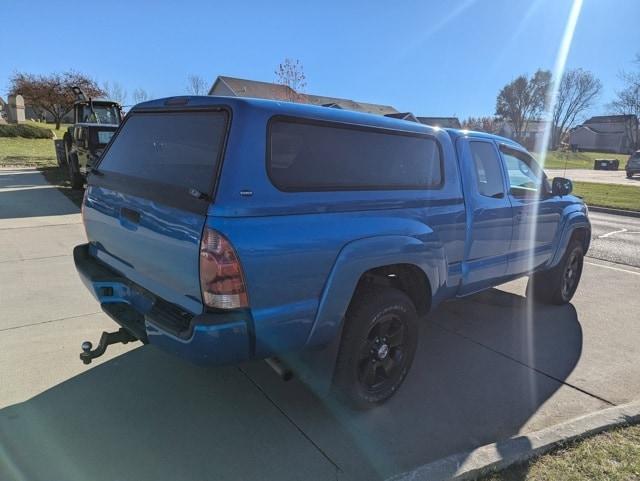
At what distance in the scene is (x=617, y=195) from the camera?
18.0 meters

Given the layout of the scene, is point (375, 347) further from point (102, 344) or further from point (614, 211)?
point (614, 211)

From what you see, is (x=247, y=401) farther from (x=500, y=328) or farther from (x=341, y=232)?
(x=500, y=328)

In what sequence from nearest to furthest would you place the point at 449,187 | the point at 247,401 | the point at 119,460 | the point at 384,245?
the point at 119,460 < the point at 384,245 < the point at 247,401 < the point at 449,187

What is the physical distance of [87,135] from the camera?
11.4 m

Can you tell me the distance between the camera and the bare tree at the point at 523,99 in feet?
223

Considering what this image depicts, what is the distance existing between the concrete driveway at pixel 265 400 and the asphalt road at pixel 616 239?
3.63 m

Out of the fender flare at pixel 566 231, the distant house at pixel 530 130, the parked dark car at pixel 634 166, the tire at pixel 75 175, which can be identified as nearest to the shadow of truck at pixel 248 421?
the fender flare at pixel 566 231

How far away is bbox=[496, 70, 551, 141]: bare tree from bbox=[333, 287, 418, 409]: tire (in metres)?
70.9

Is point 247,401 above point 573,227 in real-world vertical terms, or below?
below

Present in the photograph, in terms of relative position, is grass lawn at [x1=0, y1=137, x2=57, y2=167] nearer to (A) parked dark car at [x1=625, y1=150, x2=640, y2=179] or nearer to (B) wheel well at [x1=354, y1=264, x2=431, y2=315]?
(B) wheel well at [x1=354, y1=264, x2=431, y2=315]

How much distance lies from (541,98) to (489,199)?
73960 mm

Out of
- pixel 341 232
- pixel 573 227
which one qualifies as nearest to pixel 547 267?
pixel 573 227

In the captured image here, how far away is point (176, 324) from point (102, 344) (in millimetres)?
832

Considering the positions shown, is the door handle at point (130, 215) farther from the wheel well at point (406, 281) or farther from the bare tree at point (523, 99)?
the bare tree at point (523, 99)
